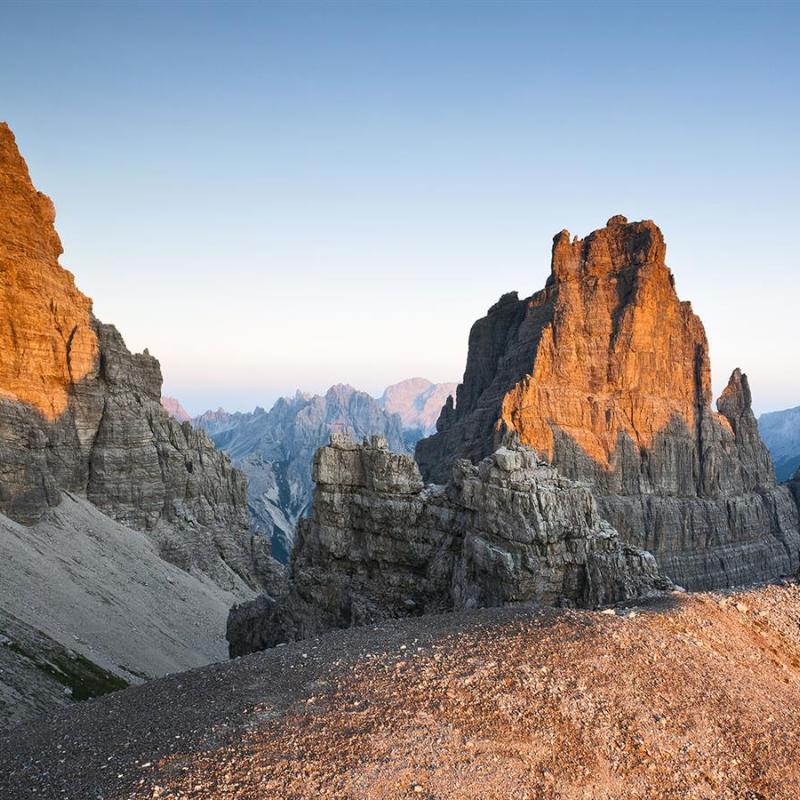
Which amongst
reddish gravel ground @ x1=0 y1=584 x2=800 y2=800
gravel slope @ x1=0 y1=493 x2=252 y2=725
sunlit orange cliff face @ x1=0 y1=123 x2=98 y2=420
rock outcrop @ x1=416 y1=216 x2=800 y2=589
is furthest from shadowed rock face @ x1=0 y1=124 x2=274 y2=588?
reddish gravel ground @ x1=0 y1=584 x2=800 y2=800

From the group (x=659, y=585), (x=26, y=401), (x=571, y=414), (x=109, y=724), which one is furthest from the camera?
(x=571, y=414)

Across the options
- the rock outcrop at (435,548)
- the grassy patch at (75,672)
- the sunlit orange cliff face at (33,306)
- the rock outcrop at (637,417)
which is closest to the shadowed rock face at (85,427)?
the sunlit orange cliff face at (33,306)

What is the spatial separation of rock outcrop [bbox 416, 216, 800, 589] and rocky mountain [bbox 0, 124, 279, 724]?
41601 millimetres

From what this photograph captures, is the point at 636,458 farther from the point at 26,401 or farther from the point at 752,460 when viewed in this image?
the point at 26,401

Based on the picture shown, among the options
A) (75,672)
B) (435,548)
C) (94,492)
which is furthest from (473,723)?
(94,492)

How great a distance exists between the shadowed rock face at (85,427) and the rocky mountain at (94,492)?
0.57 ft

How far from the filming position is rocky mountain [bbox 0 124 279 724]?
50.4 m

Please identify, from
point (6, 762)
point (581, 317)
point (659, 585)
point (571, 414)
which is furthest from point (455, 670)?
point (581, 317)

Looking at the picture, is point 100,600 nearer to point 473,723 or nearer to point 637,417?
point 473,723

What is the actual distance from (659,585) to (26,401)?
220 feet

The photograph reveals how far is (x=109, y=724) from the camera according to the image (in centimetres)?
1523

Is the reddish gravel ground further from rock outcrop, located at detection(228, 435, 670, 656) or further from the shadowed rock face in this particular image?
the shadowed rock face

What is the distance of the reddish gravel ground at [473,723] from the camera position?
10773 mm

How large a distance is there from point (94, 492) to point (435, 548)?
5594 centimetres
